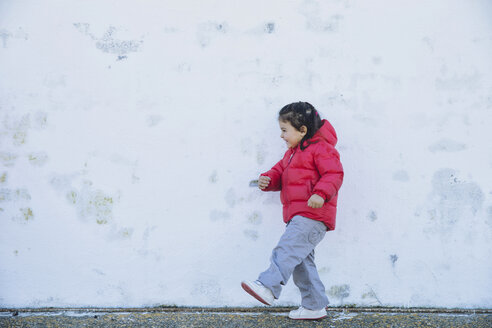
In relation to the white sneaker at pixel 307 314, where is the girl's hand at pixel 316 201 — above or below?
above

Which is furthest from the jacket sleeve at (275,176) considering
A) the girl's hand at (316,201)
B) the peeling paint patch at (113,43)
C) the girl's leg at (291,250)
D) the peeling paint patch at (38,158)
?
the peeling paint patch at (38,158)

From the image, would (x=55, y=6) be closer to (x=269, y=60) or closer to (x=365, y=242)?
(x=269, y=60)

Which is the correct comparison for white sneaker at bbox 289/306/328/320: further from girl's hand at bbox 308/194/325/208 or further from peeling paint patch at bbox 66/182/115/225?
peeling paint patch at bbox 66/182/115/225

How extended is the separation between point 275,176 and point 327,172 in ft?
1.22

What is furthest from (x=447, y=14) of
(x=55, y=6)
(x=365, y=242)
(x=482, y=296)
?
(x=55, y=6)

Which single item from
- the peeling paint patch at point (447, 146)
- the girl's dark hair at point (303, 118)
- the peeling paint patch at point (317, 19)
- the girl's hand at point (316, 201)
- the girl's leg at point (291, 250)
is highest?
the peeling paint patch at point (317, 19)

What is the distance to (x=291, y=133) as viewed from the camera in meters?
3.10

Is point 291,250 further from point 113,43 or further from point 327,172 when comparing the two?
point 113,43

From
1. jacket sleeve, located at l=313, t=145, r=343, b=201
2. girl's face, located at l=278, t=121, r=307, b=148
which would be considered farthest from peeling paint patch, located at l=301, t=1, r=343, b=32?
jacket sleeve, located at l=313, t=145, r=343, b=201

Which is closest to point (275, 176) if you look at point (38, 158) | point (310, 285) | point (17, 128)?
point (310, 285)

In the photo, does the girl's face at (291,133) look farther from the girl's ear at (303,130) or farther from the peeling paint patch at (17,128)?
the peeling paint patch at (17,128)

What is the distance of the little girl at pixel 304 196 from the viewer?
114 inches

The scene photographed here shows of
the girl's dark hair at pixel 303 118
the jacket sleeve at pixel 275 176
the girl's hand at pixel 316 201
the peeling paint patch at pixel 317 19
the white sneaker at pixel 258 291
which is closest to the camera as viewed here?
the white sneaker at pixel 258 291

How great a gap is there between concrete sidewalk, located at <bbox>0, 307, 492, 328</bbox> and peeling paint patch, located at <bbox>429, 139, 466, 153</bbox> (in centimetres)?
107
